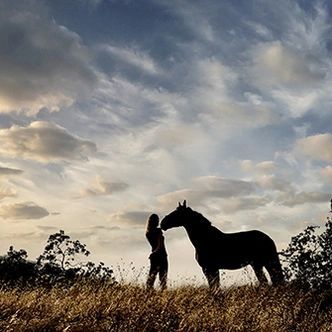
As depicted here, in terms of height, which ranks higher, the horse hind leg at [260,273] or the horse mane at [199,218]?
the horse mane at [199,218]

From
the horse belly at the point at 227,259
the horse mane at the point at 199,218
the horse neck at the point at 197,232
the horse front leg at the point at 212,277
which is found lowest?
the horse front leg at the point at 212,277

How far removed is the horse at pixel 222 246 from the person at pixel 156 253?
154cm

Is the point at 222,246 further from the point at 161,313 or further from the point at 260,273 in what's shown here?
the point at 161,313

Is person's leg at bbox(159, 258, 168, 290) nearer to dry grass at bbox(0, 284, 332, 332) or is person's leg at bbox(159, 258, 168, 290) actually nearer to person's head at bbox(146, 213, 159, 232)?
dry grass at bbox(0, 284, 332, 332)

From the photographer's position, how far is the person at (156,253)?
1394 cm

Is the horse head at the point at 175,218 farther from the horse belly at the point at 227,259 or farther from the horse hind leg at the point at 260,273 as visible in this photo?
the horse hind leg at the point at 260,273

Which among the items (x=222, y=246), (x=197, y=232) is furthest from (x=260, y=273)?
(x=197, y=232)

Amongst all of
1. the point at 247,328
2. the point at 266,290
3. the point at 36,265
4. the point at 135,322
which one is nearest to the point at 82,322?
the point at 135,322

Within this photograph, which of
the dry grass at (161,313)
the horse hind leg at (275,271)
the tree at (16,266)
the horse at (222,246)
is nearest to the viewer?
the dry grass at (161,313)

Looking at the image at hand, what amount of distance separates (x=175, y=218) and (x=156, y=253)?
199 cm

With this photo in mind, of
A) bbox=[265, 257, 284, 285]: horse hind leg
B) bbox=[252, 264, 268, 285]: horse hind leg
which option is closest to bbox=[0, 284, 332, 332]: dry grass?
bbox=[265, 257, 284, 285]: horse hind leg

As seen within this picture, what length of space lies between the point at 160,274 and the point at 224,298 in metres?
2.07

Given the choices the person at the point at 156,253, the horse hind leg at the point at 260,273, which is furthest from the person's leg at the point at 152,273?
the horse hind leg at the point at 260,273

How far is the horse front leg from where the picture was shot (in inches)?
558
